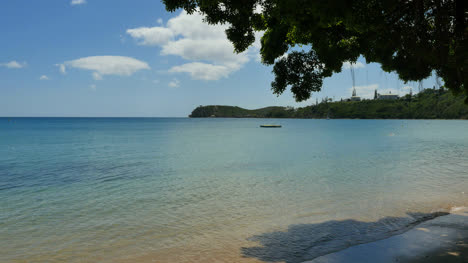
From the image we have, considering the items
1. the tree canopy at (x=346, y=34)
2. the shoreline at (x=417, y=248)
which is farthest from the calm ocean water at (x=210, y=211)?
the tree canopy at (x=346, y=34)

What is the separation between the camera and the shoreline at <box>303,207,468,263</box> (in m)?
6.91

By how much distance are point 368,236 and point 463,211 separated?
491cm

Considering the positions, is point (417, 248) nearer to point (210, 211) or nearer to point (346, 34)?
point (346, 34)

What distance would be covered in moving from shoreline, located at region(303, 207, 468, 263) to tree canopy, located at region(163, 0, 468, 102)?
14.9 feet

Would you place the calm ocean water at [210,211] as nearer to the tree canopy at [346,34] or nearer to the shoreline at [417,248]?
the shoreline at [417,248]

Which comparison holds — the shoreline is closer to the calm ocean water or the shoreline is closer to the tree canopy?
the calm ocean water

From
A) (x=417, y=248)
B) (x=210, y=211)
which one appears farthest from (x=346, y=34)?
(x=210, y=211)

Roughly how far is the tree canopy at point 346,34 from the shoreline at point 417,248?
4549 mm

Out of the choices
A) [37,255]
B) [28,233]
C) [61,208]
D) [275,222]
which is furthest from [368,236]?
[61,208]

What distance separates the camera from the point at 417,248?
752 centimetres

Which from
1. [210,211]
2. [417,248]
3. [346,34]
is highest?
[346,34]

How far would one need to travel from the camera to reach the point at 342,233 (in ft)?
30.6

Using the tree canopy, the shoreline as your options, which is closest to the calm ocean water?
the shoreline

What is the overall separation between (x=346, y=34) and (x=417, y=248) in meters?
6.05
